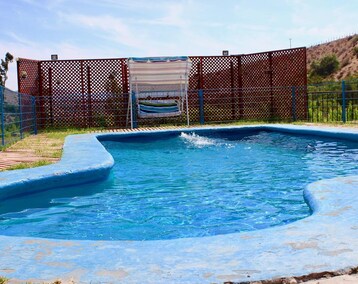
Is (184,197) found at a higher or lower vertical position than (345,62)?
lower

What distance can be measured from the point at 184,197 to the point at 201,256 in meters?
2.35

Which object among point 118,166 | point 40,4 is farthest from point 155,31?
point 118,166

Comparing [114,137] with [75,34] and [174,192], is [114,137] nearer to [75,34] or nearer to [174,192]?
[75,34]

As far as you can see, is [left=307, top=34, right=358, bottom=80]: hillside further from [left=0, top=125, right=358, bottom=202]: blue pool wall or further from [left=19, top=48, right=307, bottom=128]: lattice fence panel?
[left=0, top=125, right=358, bottom=202]: blue pool wall

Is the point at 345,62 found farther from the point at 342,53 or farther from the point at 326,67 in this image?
the point at 342,53

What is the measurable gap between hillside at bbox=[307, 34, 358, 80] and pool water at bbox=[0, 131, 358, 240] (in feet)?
116

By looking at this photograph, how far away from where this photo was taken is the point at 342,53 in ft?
155

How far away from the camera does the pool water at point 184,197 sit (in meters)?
3.19

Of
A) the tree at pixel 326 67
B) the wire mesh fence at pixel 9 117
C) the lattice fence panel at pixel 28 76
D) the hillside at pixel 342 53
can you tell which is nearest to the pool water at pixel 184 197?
the wire mesh fence at pixel 9 117

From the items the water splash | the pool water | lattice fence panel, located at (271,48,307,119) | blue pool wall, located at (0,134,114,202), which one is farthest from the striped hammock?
blue pool wall, located at (0,134,114,202)

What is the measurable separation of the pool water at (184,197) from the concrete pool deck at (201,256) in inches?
36.6

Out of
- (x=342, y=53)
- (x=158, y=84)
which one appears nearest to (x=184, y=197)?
(x=158, y=84)

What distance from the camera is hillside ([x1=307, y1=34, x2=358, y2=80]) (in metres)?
41.1

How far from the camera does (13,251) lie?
6.36 ft
